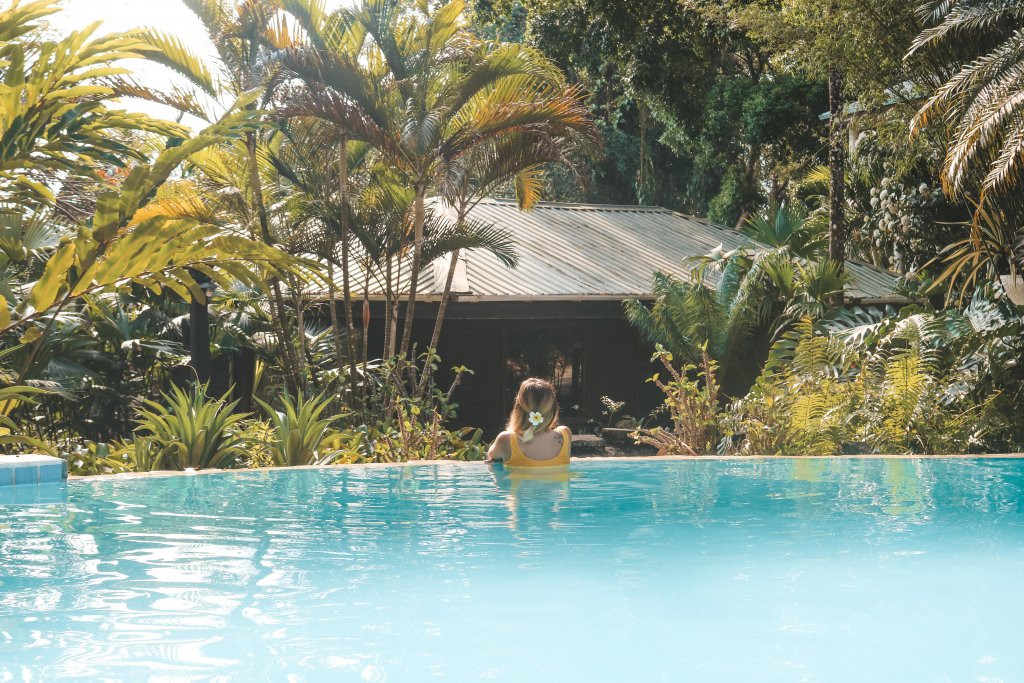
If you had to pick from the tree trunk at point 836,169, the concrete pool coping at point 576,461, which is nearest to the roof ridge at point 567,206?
the tree trunk at point 836,169

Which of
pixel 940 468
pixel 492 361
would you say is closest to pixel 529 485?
pixel 940 468

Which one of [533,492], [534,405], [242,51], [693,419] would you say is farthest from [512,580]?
[242,51]

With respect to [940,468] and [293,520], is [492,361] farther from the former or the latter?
[293,520]

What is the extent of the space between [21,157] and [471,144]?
5031 mm

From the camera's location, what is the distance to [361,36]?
12641mm

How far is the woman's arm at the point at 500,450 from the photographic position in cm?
930

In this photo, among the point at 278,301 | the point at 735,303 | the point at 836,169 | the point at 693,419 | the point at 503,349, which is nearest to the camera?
the point at 693,419

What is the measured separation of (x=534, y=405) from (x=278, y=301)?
16.0ft

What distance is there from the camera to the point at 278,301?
12859 mm

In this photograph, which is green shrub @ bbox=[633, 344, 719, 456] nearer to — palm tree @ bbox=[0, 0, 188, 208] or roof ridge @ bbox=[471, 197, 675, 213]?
palm tree @ bbox=[0, 0, 188, 208]

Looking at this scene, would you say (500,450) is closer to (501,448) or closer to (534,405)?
(501,448)

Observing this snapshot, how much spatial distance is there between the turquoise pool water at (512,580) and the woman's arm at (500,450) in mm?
241

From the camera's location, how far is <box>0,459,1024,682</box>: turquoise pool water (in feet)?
15.3

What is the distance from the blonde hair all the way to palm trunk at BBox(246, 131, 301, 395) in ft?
14.0
